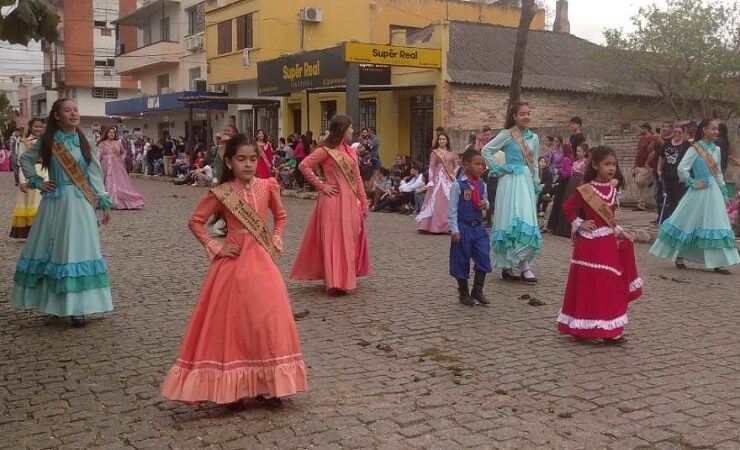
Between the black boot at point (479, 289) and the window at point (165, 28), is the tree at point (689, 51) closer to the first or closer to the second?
the black boot at point (479, 289)

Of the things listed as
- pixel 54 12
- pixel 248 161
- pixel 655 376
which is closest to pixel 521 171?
pixel 655 376

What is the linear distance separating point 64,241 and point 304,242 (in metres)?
2.56

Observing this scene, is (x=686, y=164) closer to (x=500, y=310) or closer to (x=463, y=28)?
(x=500, y=310)

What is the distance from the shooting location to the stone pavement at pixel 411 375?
14.3ft

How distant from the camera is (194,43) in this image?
134ft

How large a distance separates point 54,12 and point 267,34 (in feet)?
95.1

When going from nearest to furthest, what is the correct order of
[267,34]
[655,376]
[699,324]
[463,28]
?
1. [655,376]
2. [699,324]
3. [463,28]
4. [267,34]

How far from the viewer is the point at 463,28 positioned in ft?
90.2

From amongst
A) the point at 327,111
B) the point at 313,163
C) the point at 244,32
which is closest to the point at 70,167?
the point at 313,163

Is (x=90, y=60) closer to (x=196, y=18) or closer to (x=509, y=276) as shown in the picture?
(x=196, y=18)

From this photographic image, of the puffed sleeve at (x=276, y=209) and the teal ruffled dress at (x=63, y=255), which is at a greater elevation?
the puffed sleeve at (x=276, y=209)

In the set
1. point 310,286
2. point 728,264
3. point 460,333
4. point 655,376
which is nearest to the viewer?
point 655,376

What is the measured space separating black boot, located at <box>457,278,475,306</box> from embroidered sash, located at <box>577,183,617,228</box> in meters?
1.67

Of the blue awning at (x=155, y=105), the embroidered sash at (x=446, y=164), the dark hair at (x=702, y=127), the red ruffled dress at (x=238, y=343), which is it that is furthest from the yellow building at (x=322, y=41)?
the red ruffled dress at (x=238, y=343)
